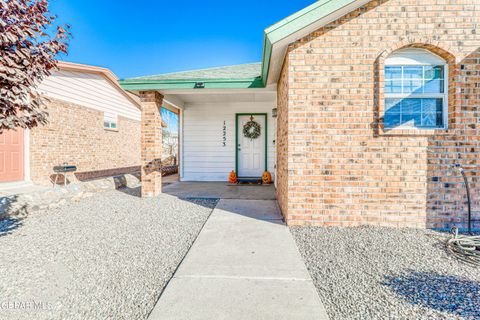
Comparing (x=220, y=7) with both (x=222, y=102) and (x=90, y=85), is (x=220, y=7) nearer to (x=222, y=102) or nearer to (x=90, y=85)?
(x=222, y=102)

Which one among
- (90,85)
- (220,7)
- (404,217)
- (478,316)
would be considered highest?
(220,7)

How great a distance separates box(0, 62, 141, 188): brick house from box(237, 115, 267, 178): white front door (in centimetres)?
548

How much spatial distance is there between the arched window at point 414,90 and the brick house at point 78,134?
27.0ft

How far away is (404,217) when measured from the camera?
3580 millimetres

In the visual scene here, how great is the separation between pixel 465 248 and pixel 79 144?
9.91 meters

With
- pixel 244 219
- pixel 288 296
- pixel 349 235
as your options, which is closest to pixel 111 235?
pixel 244 219

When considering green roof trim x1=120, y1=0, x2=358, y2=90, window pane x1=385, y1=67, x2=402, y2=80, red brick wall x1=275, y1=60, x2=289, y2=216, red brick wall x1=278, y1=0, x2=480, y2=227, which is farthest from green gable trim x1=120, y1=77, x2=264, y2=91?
window pane x1=385, y1=67, x2=402, y2=80

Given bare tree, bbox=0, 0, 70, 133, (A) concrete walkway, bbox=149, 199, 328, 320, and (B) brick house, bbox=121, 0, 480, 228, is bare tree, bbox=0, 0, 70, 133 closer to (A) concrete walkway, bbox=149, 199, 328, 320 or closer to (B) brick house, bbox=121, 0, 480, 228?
(A) concrete walkway, bbox=149, 199, 328, 320

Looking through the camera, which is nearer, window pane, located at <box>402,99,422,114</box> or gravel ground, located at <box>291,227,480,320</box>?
gravel ground, located at <box>291,227,480,320</box>

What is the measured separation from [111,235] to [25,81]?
2.19 metres

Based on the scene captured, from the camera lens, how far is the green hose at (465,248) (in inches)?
104

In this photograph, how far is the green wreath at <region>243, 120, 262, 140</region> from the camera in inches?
317

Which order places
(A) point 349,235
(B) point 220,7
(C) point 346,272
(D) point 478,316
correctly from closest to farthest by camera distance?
1. (D) point 478,316
2. (C) point 346,272
3. (A) point 349,235
4. (B) point 220,7

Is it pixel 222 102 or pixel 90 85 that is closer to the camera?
pixel 222 102
